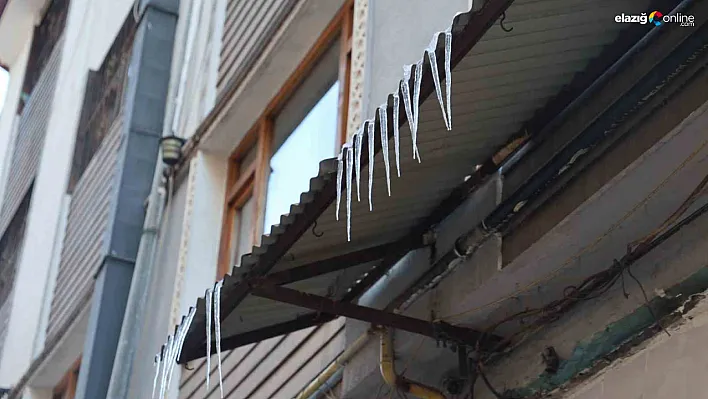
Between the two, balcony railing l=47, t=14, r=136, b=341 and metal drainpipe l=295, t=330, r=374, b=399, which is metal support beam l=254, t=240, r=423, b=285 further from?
balcony railing l=47, t=14, r=136, b=341

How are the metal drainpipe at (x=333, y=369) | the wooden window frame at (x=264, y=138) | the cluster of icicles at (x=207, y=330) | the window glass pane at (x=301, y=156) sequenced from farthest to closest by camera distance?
the window glass pane at (x=301, y=156), the wooden window frame at (x=264, y=138), the metal drainpipe at (x=333, y=369), the cluster of icicles at (x=207, y=330)

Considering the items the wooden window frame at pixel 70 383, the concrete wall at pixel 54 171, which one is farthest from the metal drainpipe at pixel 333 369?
the concrete wall at pixel 54 171

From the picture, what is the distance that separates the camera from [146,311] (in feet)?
29.2

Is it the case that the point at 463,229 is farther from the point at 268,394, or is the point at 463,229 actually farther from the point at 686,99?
the point at 268,394

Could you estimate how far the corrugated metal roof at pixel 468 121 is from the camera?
4102mm

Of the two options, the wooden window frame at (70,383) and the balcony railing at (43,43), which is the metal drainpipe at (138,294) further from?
the balcony railing at (43,43)

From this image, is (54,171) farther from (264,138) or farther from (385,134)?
(385,134)

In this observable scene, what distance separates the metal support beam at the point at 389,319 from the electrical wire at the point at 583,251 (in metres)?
0.06

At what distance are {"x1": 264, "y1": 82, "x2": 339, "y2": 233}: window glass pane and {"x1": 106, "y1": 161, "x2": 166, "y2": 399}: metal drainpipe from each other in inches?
64.8

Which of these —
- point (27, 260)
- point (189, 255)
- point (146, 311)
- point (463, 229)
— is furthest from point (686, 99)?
point (27, 260)

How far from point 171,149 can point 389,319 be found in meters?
4.74

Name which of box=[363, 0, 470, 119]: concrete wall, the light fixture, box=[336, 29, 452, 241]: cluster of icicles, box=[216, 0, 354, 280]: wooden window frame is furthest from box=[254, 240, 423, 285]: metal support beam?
the light fixture

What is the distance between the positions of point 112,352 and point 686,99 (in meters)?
6.05

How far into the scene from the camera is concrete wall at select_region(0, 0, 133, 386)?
42.5ft
